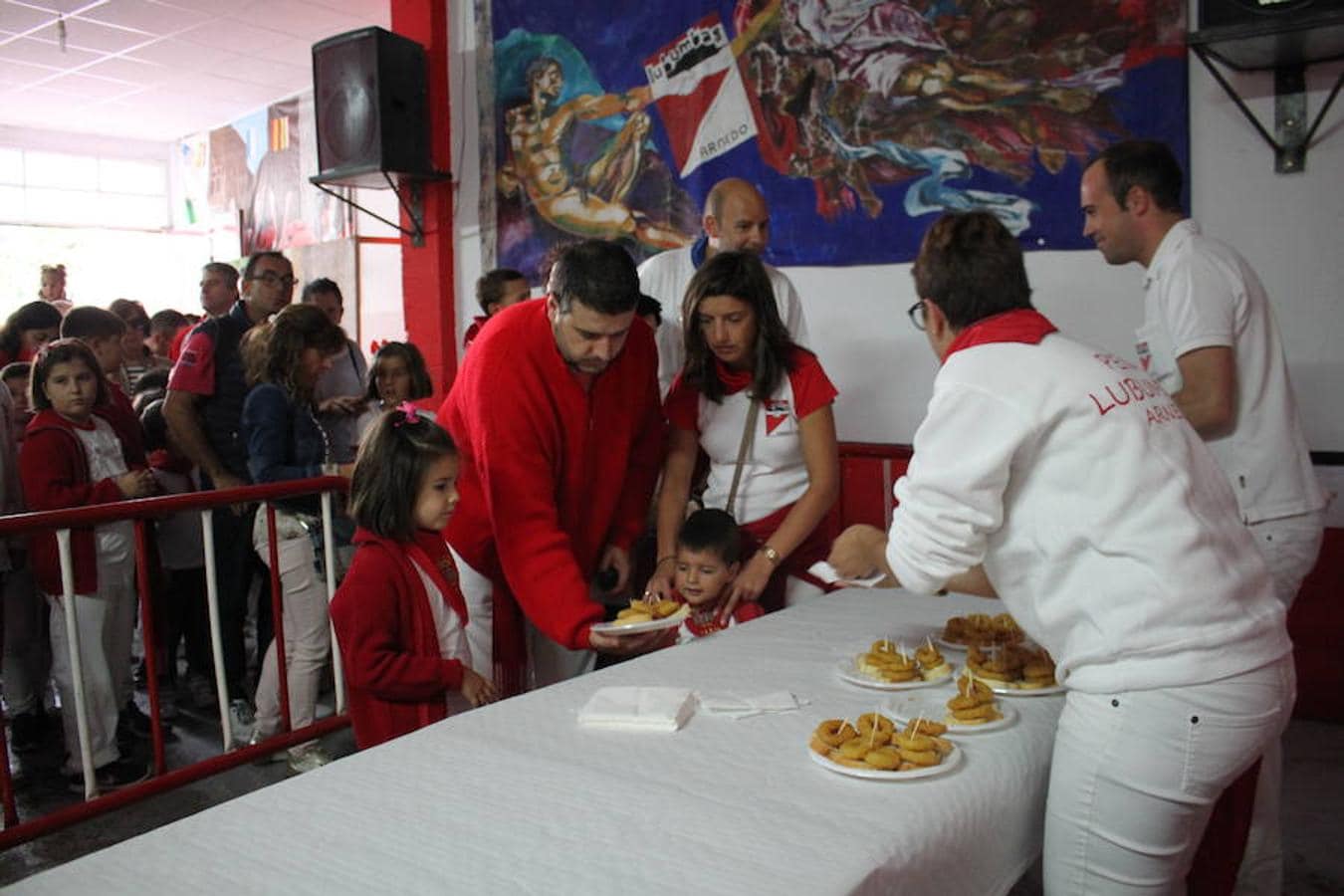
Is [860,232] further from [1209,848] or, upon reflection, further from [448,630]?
[1209,848]

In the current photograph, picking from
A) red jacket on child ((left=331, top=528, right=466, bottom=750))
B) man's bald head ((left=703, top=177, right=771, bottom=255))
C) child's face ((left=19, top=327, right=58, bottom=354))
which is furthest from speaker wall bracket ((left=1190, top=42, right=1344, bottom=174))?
child's face ((left=19, top=327, right=58, bottom=354))

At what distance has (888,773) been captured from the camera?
1.40 metres

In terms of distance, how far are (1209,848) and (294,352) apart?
10.3 feet

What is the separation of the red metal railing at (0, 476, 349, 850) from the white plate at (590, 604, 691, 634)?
142cm

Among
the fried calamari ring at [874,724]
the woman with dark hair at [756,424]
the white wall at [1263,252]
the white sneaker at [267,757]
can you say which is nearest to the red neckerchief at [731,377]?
the woman with dark hair at [756,424]

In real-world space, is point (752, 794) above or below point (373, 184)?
below

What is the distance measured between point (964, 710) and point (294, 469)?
107 inches

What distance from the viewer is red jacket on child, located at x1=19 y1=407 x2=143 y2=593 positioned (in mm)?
3275

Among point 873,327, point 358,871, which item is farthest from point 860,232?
point 358,871

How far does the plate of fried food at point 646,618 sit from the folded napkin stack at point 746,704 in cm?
37

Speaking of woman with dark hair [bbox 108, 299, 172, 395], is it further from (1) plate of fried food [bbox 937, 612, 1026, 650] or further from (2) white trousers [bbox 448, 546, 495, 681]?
(1) plate of fried food [bbox 937, 612, 1026, 650]

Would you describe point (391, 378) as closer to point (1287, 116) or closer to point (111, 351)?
point (111, 351)

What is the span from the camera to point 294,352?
12.0 ft

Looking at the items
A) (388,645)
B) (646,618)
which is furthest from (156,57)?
(646,618)
